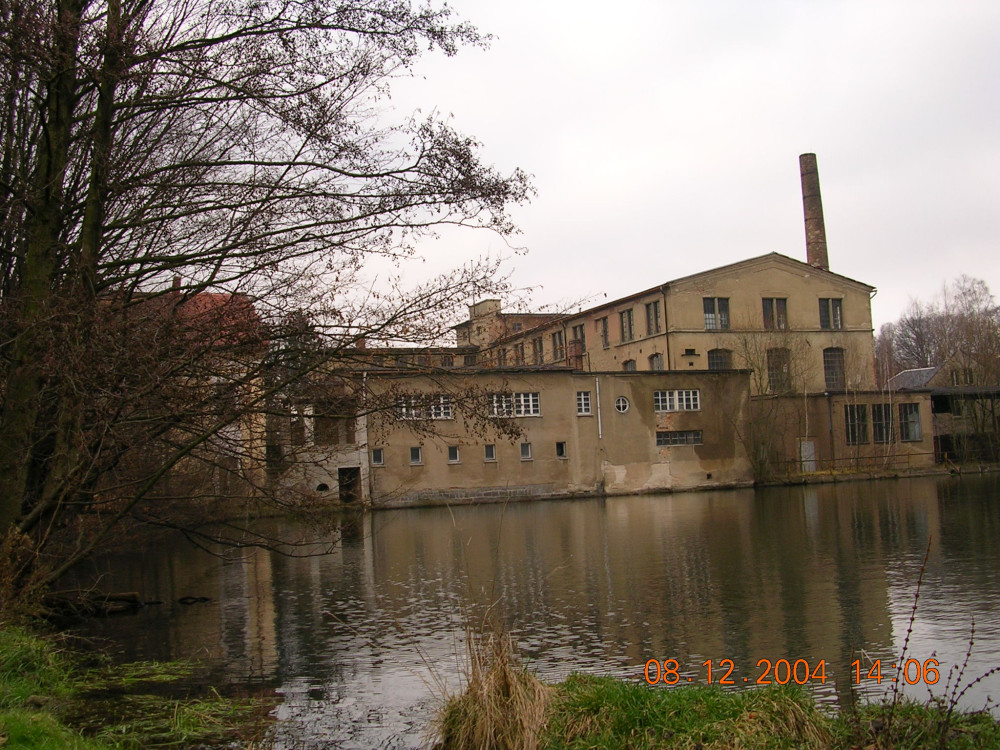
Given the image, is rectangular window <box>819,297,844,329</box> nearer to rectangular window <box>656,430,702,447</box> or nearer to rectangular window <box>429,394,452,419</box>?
rectangular window <box>656,430,702,447</box>

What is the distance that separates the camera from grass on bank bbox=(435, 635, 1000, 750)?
6184 mm

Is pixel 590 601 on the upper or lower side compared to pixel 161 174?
lower

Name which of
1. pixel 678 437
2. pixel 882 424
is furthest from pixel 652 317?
pixel 882 424

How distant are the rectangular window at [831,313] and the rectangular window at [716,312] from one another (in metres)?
6.76

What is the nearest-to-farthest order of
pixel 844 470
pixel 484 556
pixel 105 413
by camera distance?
pixel 105 413, pixel 484 556, pixel 844 470

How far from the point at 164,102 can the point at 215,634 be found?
6804 millimetres

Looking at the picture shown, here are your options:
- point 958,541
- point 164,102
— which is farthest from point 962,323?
point 164,102

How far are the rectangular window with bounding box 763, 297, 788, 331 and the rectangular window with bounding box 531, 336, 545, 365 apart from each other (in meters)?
45.5

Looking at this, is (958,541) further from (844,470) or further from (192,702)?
(844,470)

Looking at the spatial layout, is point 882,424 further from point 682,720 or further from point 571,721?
point 571,721

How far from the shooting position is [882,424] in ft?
167

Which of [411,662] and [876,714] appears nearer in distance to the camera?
[876,714]

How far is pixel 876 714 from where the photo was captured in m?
6.77

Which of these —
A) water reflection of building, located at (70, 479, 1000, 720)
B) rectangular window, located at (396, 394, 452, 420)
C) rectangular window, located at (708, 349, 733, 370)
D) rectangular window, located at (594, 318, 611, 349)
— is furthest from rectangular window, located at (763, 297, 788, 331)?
rectangular window, located at (396, 394, 452, 420)
